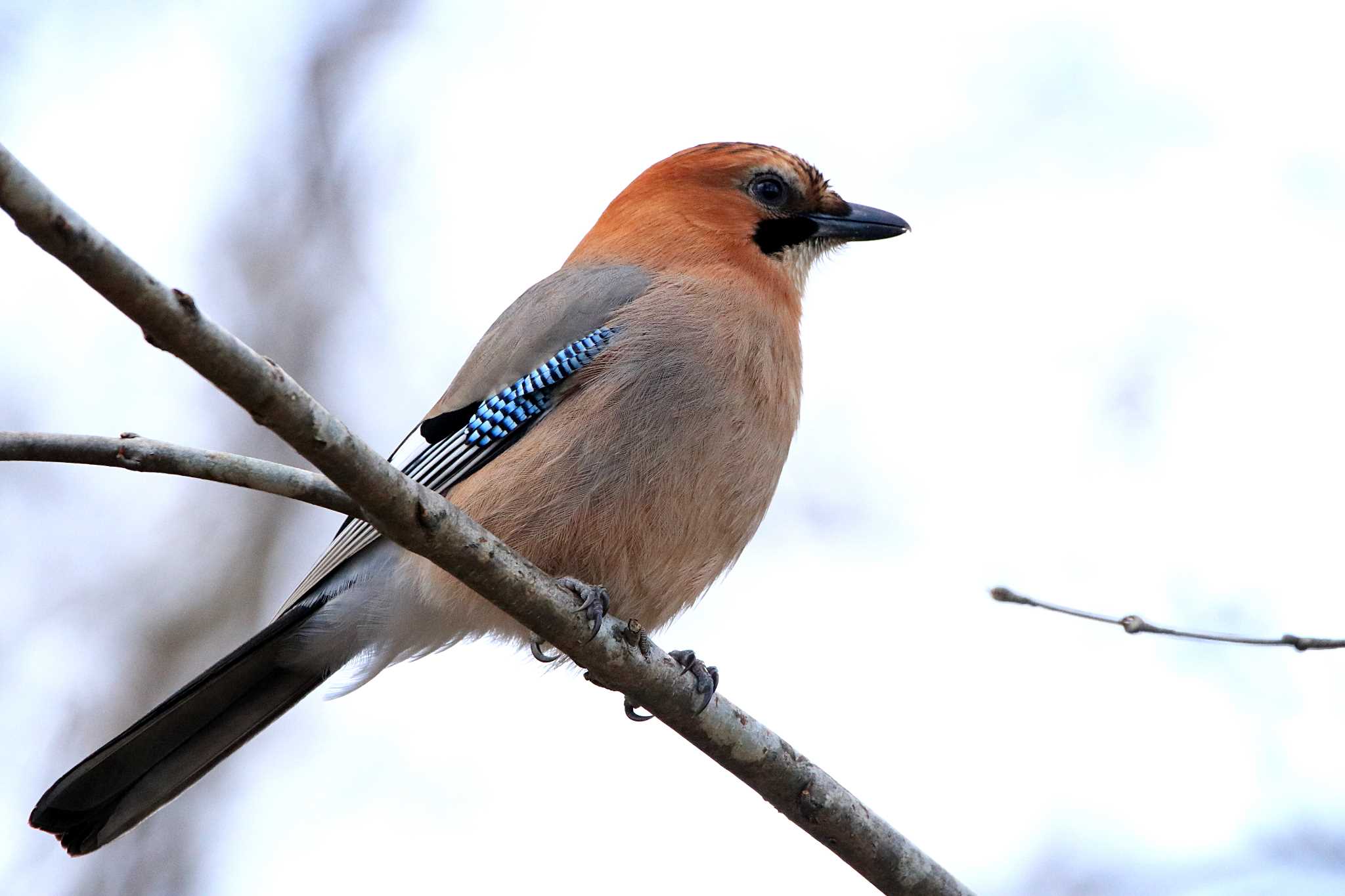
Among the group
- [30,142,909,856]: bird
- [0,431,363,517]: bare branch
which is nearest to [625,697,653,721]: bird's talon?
[30,142,909,856]: bird

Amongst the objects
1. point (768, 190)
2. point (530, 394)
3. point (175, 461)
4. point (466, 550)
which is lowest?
point (175, 461)

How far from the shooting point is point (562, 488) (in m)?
4.50

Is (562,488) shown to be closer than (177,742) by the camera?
Yes

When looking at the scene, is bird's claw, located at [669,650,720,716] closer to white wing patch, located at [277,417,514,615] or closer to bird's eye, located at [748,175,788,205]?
white wing patch, located at [277,417,514,615]

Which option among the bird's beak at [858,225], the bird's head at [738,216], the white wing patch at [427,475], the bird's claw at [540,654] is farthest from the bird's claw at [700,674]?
the bird's beak at [858,225]

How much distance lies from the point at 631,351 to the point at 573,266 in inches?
40.8

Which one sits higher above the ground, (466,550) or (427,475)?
(427,475)

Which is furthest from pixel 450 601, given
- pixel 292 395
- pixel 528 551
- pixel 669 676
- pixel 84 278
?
pixel 84 278

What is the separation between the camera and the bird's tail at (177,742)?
439 cm

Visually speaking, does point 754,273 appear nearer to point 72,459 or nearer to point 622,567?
point 622,567

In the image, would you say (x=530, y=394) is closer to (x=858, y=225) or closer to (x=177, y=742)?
(x=177, y=742)

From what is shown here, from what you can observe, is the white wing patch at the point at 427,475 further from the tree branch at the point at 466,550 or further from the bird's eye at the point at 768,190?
the bird's eye at the point at 768,190

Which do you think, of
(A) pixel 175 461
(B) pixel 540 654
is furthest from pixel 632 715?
(A) pixel 175 461

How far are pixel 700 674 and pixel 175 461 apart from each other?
1655 mm
